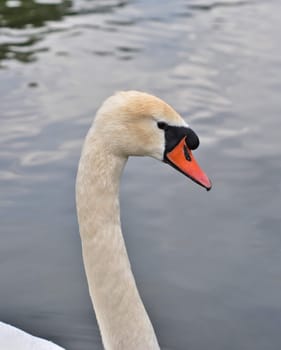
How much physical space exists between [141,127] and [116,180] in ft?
0.68

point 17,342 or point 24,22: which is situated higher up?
point 17,342

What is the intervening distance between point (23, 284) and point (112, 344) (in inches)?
71.0

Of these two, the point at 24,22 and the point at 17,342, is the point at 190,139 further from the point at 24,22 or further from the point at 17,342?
the point at 24,22

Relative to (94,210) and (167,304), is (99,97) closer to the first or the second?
(167,304)

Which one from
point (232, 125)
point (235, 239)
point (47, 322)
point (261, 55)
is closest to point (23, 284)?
point (47, 322)

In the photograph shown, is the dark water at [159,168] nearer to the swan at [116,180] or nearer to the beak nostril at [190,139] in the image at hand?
the swan at [116,180]

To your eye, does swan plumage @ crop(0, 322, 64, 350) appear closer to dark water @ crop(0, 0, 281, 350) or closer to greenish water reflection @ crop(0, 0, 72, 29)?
dark water @ crop(0, 0, 281, 350)

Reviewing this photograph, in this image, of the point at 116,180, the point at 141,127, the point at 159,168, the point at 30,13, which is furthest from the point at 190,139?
the point at 30,13

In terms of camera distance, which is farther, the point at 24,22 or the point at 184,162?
the point at 24,22

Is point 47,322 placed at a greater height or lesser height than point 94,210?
lesser

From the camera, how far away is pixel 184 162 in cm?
343

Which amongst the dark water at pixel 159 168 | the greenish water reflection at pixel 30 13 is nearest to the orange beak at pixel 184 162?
the dark water at pixel 159 168

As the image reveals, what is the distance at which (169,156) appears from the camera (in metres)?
3.37

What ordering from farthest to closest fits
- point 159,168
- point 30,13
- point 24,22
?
point 30,13 → point 24,22 → point 159,168
